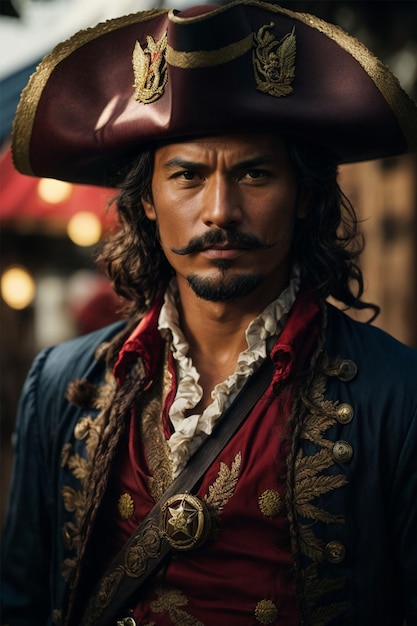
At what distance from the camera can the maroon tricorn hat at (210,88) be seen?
2.56m

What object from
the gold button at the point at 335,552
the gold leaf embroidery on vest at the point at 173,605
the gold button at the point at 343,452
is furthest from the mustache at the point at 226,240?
the gold leaf embroidery on vest at the point at 173,605

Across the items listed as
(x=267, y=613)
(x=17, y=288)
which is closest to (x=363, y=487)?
(x=267, y=613)

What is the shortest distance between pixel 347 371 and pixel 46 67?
4.54 ft

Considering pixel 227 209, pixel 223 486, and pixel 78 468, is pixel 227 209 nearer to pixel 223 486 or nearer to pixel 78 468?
pixel 223 486

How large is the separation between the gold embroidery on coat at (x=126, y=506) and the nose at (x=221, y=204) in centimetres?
92

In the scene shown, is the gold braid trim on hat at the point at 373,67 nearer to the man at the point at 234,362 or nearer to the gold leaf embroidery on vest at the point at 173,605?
the man at the point at 234,362

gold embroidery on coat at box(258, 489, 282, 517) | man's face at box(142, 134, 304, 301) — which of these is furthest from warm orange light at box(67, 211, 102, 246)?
gold embroidery on coat at box(258, 489, 282, 517)

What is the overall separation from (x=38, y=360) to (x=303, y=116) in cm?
137

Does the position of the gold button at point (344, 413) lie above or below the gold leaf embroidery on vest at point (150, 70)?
below

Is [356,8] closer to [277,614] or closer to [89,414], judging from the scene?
[89,414]

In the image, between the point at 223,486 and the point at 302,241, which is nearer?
the point at 223,486

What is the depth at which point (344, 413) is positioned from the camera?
263 cm

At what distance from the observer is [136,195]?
3.02 meters

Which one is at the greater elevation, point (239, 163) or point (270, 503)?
point (239, 163)
